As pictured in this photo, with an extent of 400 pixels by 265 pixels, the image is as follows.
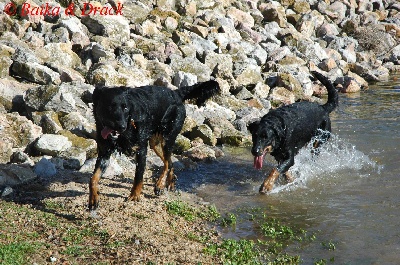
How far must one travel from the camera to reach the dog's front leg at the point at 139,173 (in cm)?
713

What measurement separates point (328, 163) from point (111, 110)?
4.68 metres

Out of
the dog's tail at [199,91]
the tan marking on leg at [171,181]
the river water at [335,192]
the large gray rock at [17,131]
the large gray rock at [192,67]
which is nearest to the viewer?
the river water at [335,192]

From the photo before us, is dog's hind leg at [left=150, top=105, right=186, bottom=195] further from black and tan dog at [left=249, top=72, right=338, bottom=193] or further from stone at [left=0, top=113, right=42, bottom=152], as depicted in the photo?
stone at [left=0, top=113, right=42, bottom=152]

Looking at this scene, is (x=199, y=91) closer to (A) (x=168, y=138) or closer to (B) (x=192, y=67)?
(A) (x=168, y=138)

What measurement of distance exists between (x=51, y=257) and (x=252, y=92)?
10359mm

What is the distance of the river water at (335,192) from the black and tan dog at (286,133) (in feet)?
1.11

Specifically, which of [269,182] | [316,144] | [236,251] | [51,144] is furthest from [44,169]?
[316,144]

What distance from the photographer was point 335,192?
8164 mm

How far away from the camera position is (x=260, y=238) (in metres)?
6.54

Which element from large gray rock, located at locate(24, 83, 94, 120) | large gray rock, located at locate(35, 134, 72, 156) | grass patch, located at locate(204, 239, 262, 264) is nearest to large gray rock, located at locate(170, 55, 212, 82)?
large gray rock, located at locate(24, 83, 94, 120)

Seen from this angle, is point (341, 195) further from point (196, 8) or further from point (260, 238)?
point (196, 8)

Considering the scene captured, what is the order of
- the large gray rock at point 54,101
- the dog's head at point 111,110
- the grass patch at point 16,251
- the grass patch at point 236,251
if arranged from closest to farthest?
1. the grass patch at point 16,251
2. the grass patch at point 236,251
3. the dog's head at point 111,110
4. the large gray rock at point 54,101

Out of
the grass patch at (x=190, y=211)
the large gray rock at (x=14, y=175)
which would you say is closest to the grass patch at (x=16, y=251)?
the grass patch at (x=190, y=211)

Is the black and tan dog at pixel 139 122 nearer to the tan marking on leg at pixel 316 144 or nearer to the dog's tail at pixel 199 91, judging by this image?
the dog's tail at pixel 199 91
